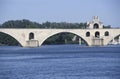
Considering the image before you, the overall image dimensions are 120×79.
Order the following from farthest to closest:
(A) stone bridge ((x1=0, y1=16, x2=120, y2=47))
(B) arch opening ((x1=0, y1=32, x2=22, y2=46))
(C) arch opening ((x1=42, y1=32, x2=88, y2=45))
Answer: (C) arch opening ((x1=42, y1=32, x2=88, y2=45)) → (B) arch opening ((x1=0, y1=32, x2=22, y2=46)) → (A) stone bridge ((x1=0, y1=16, x2=120, y2=47))

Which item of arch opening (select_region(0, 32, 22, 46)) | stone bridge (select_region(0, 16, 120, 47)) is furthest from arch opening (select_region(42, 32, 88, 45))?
stone bridge (select_region(0, 16, 120, 47))

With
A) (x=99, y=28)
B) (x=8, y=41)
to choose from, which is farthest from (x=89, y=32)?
(x=8, y=41)

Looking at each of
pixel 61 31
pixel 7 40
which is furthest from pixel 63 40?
pixel 61 31

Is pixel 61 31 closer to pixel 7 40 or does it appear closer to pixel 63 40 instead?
pixel 7 40

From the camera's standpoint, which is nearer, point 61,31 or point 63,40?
point 61,31

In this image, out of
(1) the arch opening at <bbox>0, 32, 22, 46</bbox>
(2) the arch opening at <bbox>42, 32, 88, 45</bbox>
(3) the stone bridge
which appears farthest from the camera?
(2) the arch opening at <bbox>42, 32, 88, 45</bbox>

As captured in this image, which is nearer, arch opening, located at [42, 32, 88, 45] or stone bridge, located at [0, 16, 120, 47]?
stone bridge, located at [0, 16, 120, 47]

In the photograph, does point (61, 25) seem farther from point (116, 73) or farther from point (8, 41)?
point (116, 73)

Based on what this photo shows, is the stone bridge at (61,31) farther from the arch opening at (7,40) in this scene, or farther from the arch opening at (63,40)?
the arch opening at (63,40)

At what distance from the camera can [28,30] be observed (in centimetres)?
14362

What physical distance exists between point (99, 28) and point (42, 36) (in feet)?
50.6

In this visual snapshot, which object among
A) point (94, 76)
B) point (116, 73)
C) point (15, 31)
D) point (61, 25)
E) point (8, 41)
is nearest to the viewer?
point (94, 76)

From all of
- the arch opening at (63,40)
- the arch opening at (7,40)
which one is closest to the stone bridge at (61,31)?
the arch opening at (7,40)

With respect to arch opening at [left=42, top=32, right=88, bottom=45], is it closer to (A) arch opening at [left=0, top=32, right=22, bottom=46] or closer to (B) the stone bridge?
(A) arch opening at [left=0, top=32, right=22, bottom=46]
